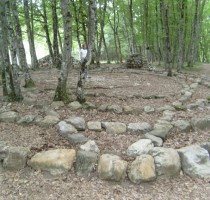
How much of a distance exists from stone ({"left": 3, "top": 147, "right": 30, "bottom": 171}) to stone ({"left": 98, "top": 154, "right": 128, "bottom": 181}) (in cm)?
110

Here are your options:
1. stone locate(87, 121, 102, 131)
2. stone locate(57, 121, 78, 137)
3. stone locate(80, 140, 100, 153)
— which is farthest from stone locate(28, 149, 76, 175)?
stone locate(87, 121, 102, 131)

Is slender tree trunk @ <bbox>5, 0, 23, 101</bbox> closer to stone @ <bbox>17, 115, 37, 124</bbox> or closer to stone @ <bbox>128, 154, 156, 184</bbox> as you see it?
stone @ <bbox>17, 115, 37, 124</bbox>

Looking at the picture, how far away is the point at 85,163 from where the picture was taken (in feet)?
10.8

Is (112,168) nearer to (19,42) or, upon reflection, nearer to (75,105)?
(75,105)

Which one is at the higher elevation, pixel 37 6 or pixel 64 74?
pixel 37 6

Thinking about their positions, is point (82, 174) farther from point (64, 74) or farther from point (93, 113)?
point (64, 74)

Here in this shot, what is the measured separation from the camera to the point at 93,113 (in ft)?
16.9

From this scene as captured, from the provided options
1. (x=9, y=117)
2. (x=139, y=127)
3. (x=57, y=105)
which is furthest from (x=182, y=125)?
(x=9, y=117)

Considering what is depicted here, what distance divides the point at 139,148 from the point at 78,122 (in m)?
1.36

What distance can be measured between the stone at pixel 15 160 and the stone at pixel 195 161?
7.47 feet

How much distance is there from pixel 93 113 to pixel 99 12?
32.1 ft

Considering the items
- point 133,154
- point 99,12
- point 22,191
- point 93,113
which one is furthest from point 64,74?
point 99,12

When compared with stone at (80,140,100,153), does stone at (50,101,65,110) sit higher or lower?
higher

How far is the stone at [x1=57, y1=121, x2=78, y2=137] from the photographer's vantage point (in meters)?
4.14
